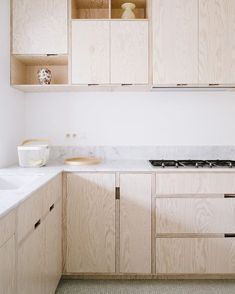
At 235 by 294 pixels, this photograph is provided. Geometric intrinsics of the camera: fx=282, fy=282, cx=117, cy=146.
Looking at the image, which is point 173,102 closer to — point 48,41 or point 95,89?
point 95,89

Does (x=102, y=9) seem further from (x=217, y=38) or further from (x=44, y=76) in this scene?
(x=217, y=38)

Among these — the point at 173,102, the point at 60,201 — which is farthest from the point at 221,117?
the point at 60,201

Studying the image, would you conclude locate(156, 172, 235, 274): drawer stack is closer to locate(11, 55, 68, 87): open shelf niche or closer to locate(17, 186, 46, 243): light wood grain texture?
locate(17, 186, 46, 243): light wood grain texture

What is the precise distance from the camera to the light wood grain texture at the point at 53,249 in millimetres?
1744

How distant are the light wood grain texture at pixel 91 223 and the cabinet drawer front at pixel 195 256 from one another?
1.28 feet

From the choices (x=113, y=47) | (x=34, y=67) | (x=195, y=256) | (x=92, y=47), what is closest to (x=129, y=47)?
(x=113, y=47)

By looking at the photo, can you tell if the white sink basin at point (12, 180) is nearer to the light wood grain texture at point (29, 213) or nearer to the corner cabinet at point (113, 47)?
the light wood grain texture at point (29, 213)

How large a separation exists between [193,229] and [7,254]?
1.46 m

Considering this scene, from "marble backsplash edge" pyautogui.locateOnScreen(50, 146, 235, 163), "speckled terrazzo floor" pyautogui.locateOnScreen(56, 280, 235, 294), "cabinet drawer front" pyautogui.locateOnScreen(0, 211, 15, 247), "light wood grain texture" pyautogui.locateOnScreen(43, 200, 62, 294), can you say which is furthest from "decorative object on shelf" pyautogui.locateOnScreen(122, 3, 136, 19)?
"speckled terrazzo floor" pyautogui.locateOnScreen(56, 280, 235, 294)

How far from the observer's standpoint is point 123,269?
7.11 feet

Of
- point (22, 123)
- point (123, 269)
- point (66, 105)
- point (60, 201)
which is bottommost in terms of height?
point (123, 269)

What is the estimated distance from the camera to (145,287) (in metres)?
2.11

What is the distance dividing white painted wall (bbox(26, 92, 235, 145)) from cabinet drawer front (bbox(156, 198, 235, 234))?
746 millimetres

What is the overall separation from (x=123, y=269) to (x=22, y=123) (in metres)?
1.59
